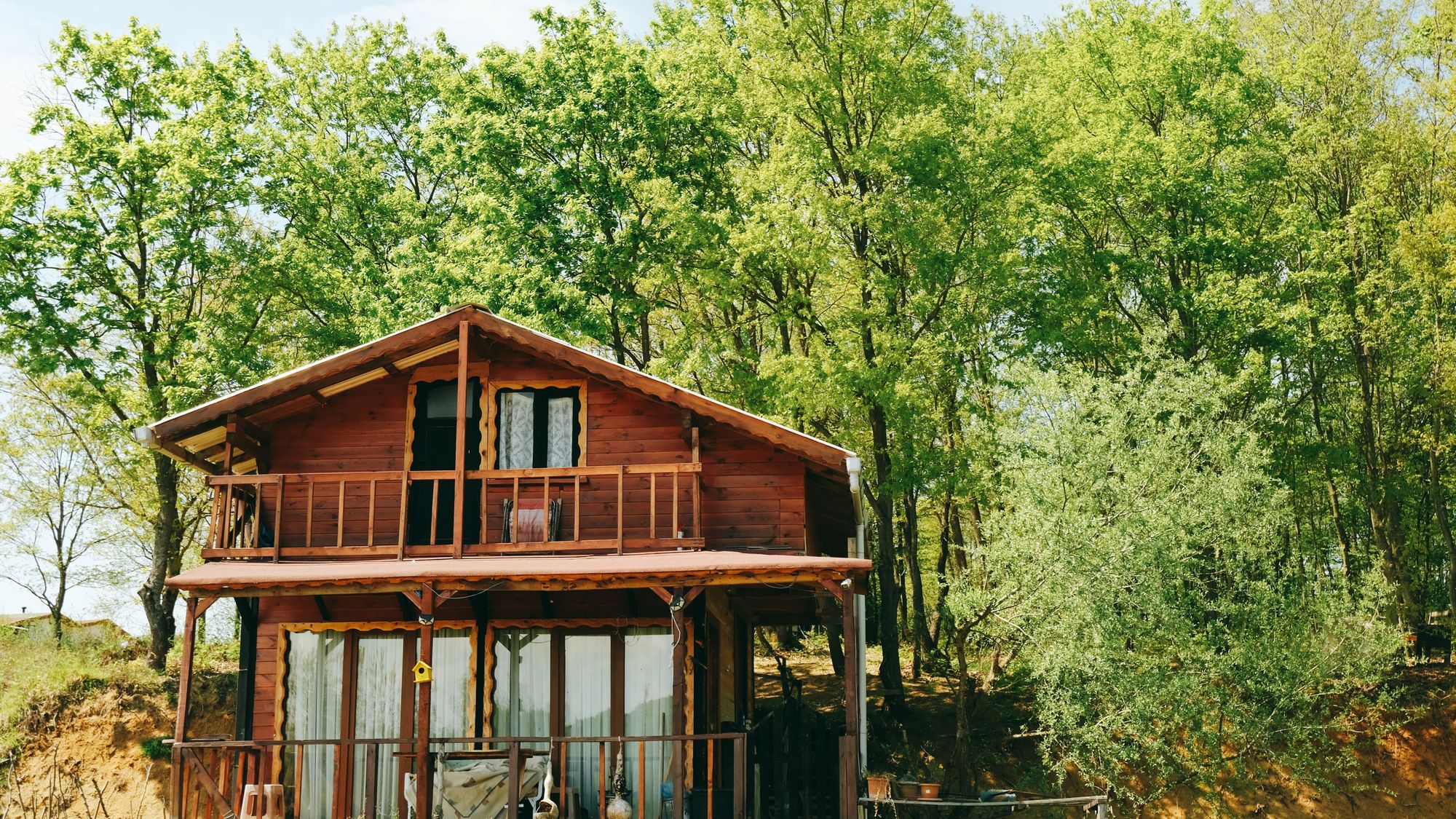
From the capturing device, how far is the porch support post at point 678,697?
15391mm

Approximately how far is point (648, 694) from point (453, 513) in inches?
158

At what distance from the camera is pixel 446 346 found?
18594 millimetres

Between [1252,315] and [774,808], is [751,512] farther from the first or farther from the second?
[1252,315]

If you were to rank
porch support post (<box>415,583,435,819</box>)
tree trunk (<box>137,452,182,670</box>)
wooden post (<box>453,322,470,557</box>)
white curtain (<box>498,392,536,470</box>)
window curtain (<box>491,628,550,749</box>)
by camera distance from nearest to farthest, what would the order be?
1. porch support post (<box>415,583,435,819</box>)
2. wooden post (<box>453,322,470,557</box>)
3. window curtain (<box>491,628,550,749</box>)
4. white curtain (<box>498,392,536,470</box>)
5. tree trunk (<box>137,452,182,670</box>)

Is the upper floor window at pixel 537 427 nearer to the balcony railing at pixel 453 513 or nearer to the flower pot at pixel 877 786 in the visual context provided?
the balcony railing at pixel 453 513

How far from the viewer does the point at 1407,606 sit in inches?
1186

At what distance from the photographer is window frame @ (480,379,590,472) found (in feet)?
61.0

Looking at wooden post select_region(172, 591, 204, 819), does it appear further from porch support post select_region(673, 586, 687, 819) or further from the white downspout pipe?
the white downspout pipe

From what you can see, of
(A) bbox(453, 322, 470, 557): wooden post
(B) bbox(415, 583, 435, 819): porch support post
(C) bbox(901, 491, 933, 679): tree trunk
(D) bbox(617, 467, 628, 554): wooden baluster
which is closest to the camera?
(B) bbox(415, 583, 435, 819): porch support post

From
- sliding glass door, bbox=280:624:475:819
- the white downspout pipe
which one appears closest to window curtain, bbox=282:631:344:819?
sliding glass door, bbox=280:624:475:819

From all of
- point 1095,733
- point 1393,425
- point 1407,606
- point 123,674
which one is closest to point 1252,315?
point 1393,425

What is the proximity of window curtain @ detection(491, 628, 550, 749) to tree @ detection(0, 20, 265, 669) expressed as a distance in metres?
11.7

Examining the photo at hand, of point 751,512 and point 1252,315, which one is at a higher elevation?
point 1252,315

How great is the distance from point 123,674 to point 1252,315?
1008 inches
